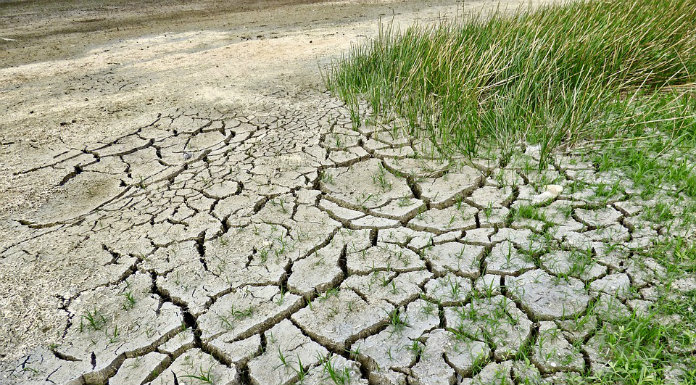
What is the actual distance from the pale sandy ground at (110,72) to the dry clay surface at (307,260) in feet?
0.10

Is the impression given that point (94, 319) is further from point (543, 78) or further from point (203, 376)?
point (543, 78)

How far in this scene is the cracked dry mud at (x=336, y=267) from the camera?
2018mm

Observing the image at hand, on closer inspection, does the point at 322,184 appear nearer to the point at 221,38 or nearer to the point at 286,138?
the point at 286,138

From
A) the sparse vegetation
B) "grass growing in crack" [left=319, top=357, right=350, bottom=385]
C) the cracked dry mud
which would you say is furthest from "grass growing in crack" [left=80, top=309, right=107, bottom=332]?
the sparse vegetation

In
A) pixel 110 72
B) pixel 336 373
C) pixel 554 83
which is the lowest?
pixel 336 373

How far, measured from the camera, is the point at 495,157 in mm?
3314

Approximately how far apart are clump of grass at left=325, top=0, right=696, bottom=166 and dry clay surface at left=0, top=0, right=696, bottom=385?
0.24 metres

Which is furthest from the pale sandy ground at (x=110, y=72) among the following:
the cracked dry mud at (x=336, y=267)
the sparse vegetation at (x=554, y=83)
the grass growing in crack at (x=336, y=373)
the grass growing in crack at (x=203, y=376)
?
the grass growing in crack at (x=336, y=373)

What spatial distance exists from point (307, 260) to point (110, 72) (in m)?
4.05

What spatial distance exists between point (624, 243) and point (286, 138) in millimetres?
2259

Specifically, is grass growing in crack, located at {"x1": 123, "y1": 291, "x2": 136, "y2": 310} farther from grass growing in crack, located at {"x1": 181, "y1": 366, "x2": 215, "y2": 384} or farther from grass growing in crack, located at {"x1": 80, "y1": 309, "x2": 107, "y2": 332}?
grass growing in crack, located at {"x1": 181, "y1": 366, "x2": 215, "y2": 384}

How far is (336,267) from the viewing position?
251cm

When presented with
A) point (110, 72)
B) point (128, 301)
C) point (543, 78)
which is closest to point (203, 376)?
point (128, 301)

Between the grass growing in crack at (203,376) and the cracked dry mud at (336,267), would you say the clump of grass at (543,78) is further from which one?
the grass growing in crack at (203,376)
